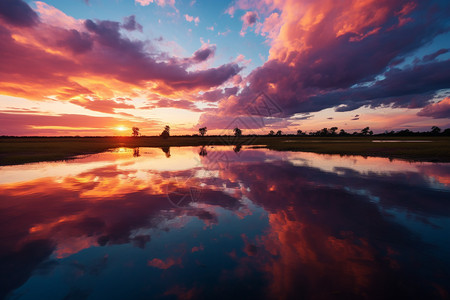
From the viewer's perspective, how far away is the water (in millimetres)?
5207

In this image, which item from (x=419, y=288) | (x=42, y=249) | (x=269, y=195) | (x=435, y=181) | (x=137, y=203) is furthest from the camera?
(x=435, y=181)

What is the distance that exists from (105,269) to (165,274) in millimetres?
2025

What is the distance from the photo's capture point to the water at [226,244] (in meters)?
5.21

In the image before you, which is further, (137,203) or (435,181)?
(435,181)

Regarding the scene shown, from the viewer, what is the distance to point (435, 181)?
1603 cm

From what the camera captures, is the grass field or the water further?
the grass field

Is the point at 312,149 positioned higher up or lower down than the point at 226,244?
higher up

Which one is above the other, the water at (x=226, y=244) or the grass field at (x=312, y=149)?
the grass field at (x=312, y=149)

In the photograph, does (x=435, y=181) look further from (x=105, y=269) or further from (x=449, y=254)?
(x=105, y=269)

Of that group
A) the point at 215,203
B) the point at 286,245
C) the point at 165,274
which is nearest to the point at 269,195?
the point at 215,203

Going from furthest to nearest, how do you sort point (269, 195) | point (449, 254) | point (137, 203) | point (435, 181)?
1. point (435, 181)
2. point (269, 195)
3. point (137, 203)
4. point (449, 254)

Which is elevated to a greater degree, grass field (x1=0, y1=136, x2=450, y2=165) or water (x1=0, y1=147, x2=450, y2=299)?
grass field (x1=0, y1=136, x2=450, y2=165)

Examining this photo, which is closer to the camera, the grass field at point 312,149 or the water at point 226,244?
the water at point 226,244

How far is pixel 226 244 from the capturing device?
7211 millimetres
